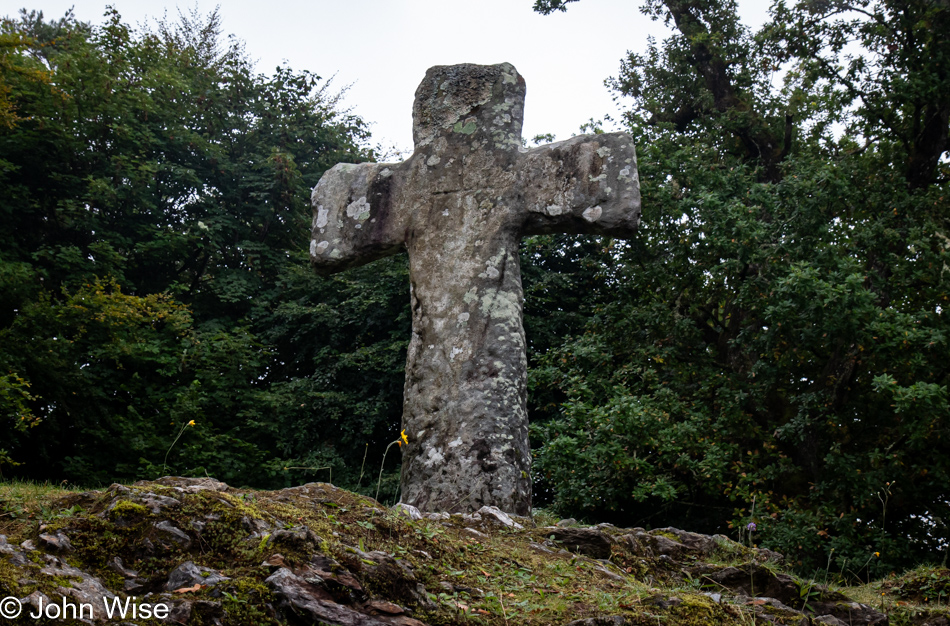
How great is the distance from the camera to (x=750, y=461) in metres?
9.30

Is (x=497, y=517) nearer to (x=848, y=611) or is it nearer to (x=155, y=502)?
(x=848, y=611)

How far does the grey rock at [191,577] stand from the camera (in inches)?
93.0

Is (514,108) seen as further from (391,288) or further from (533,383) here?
(391,288)

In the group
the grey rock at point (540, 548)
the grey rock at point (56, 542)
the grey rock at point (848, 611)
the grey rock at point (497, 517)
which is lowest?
the grey rock at point (848, 611)

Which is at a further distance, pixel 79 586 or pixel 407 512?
pixel 407 512

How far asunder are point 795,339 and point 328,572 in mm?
7881

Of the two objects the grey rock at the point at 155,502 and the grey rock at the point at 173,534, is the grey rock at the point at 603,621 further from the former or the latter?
the grey rock at the point at 155,502

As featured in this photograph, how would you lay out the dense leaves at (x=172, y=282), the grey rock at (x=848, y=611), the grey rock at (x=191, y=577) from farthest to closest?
the dense leaves at (x=172, y=282), the grey rock at (x=848, y=611), the grey rock at (x=191, y=577)

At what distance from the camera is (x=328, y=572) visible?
2529 millimetres

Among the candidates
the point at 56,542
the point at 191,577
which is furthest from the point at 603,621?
the point at 56,542

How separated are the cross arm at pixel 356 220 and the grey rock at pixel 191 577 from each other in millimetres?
3530

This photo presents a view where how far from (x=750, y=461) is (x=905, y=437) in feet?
5.72

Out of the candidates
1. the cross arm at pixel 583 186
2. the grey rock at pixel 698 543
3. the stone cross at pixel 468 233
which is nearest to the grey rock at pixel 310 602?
the stone cross at pixel 468 233

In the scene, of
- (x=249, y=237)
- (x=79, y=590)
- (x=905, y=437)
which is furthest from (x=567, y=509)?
(x=249, y=237)
